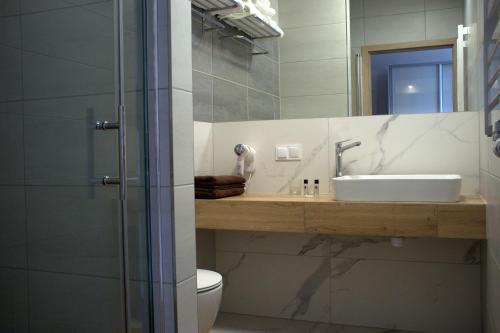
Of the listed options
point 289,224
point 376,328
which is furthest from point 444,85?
point 376,328

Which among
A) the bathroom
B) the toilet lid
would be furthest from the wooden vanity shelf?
the toilet lid

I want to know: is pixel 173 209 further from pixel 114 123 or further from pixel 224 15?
pixel 224 15

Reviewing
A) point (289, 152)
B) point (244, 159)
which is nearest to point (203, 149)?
point (244, 159)

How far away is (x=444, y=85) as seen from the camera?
262 cm

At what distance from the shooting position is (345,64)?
2.83 metres

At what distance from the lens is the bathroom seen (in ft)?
4.08

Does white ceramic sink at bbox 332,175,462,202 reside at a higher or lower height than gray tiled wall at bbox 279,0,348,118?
lower

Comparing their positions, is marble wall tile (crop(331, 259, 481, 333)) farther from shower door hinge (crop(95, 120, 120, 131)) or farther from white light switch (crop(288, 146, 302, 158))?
shower door hinge (crop(95, 120, 120, 131))

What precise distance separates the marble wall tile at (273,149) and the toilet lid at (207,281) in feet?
2.78

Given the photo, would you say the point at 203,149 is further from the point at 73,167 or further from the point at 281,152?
the point at 73,167

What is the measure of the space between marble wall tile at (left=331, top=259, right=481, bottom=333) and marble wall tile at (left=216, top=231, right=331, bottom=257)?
13cm

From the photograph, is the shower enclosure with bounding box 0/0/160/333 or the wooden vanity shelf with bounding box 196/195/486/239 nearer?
the shower enclosure with bounding box 0/0/160/333

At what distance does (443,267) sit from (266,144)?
119cm

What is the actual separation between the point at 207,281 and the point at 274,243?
87cm
